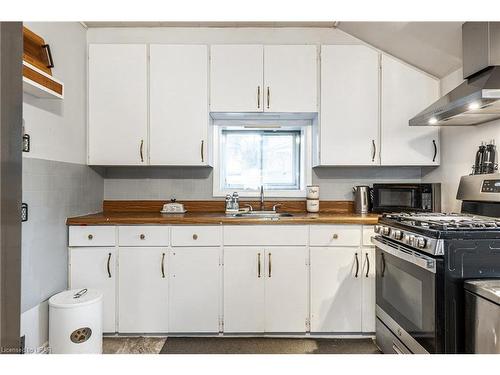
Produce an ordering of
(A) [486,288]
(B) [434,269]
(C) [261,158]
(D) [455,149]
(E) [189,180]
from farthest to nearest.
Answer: (C) [261,158], (E) [189,180], (D) [455,149], (B) [434,269], (A) [486,288]

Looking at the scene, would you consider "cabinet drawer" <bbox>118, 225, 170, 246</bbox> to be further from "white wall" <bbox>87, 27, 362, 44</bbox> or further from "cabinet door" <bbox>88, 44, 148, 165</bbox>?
"white wall" <bbox>87, 27, 362, 44</bbox>

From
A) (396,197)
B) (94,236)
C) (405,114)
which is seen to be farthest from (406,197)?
(94,236)

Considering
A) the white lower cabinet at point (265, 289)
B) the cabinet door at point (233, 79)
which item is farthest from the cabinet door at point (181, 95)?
the white lower cabinet at point (265, 289)

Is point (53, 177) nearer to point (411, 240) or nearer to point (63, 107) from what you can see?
point (63, 107)

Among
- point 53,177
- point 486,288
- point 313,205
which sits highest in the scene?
point 53,177

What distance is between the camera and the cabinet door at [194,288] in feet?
7.70

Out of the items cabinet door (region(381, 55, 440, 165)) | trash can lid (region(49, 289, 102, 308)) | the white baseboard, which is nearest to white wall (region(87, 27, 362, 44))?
cabinet door (region(381, 55, 440, 165))

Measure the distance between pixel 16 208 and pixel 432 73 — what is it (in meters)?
3.00

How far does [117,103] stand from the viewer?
2.63 metres

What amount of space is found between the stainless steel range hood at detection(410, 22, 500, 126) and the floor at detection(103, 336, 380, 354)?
5.35 feet

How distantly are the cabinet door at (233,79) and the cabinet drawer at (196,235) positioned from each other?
1.01m

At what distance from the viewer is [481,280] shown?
1.47m

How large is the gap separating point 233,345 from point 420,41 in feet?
8.55

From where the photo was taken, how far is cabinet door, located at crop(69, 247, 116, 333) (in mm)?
2342
